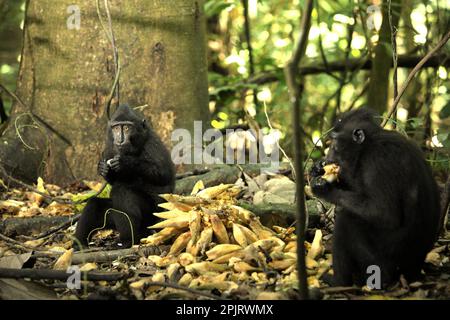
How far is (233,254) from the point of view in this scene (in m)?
5.52

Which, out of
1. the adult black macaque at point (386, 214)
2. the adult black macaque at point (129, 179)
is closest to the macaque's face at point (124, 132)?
the adult black macaque at point (129, 179)

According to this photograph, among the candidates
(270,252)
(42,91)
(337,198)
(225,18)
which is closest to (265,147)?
(42,91)

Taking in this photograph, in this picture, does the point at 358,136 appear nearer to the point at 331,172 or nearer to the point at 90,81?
the point at 331,172

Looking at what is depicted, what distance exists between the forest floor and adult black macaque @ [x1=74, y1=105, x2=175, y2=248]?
181 mm

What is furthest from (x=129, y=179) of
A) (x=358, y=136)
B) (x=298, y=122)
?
(x=298, y=122)

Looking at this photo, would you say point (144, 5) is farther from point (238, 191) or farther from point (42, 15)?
point (238, 191)

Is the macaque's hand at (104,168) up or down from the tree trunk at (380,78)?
down

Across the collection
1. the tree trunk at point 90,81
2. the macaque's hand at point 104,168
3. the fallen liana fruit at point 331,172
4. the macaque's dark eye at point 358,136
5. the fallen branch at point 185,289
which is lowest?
the fallen branch at point 185,289

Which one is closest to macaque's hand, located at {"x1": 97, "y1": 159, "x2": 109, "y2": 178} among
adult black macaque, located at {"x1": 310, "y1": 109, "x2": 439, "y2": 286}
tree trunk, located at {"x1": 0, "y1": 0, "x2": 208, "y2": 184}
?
tree trunk, located at {"x1": 0, "y1": 0, "x2": 208, "y2": 184}

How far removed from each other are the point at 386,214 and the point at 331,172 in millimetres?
615

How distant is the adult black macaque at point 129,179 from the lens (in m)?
6.29

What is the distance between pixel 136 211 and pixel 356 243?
2263 millimetres

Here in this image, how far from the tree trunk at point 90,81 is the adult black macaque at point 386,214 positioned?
3.39 meters

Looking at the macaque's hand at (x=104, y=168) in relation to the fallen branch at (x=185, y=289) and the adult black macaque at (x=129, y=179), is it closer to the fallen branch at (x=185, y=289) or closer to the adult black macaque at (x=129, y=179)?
the adult black macaque at (x=129, y=179)
